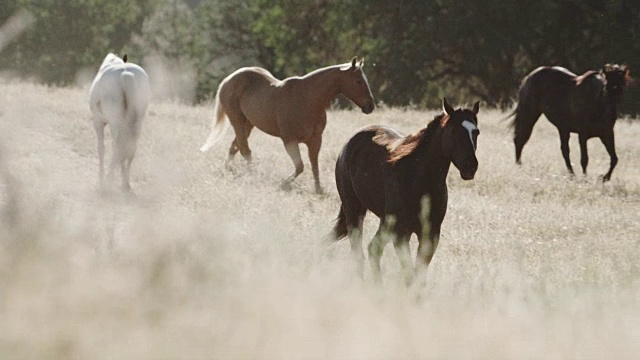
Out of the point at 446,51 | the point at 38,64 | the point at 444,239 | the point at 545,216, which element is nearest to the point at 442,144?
the point at 444,239

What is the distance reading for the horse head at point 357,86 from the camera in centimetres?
1452

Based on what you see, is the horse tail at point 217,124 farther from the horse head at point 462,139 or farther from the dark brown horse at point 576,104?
the horse head at point 462,139

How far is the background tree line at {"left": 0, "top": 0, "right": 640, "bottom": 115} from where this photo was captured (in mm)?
38031

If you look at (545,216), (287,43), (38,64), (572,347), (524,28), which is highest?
(572,347)

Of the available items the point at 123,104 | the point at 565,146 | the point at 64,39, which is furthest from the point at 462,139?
the point at 64,39

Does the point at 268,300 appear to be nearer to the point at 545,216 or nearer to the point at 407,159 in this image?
the point at 407,159

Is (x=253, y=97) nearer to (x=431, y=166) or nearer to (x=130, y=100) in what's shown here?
(x=130, y=100)

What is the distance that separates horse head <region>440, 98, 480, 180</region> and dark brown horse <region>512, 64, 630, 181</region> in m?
9.75

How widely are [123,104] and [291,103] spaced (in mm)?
2407

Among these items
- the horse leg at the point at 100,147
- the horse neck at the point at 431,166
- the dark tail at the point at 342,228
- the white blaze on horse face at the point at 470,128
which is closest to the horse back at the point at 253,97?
the horse leg at the point at 100,147

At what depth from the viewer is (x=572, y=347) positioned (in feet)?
13.6

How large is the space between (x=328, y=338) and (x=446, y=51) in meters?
38.1

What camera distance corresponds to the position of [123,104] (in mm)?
14039

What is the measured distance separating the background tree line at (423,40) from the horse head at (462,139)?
82.8ft
